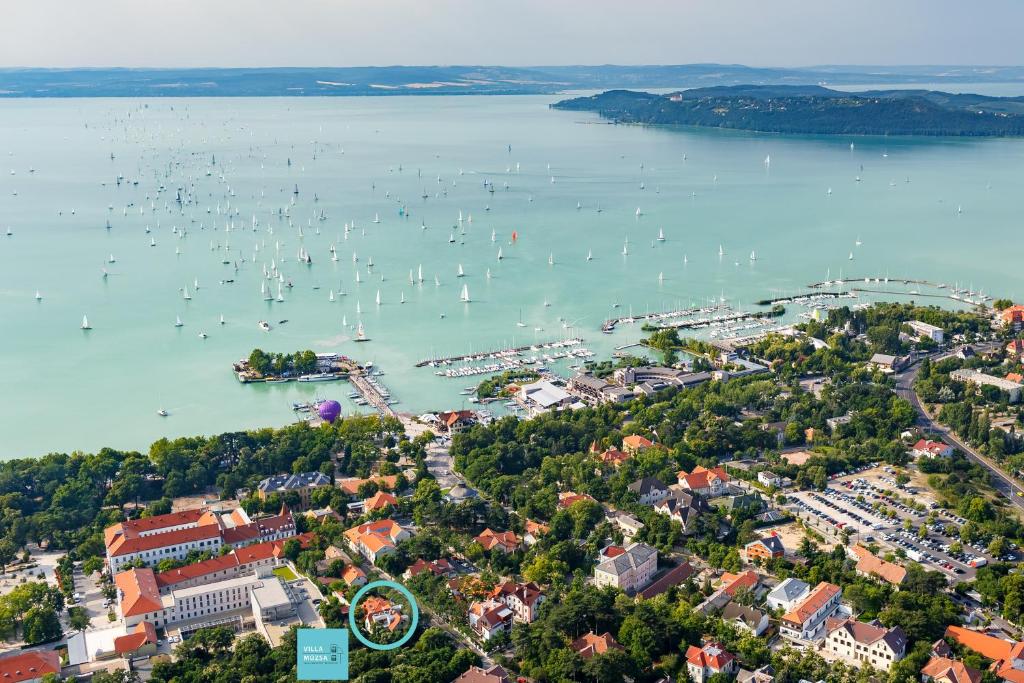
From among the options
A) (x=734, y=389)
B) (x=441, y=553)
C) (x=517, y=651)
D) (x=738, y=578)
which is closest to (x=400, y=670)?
(x=517, y=651)

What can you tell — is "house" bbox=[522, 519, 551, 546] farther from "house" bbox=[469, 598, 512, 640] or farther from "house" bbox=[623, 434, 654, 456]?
"house" bbox=[623, 434, 654, 456]

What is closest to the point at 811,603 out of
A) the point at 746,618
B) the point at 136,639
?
the point at 746,618

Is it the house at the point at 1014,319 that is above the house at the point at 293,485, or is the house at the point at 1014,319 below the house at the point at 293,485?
above

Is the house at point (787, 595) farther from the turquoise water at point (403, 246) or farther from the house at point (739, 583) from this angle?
the turquoise water at point (403, 246)

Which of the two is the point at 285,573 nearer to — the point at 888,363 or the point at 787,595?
the point at 787,595

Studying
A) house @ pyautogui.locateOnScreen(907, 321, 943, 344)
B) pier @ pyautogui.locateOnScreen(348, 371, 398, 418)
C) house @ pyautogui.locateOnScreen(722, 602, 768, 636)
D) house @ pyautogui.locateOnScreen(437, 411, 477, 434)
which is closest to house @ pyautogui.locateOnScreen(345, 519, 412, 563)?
house @ pyautogui.locateOnScreen(437, 411, 477, 434)

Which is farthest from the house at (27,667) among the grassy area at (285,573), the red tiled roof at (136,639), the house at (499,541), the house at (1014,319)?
the house at (1014,319)
